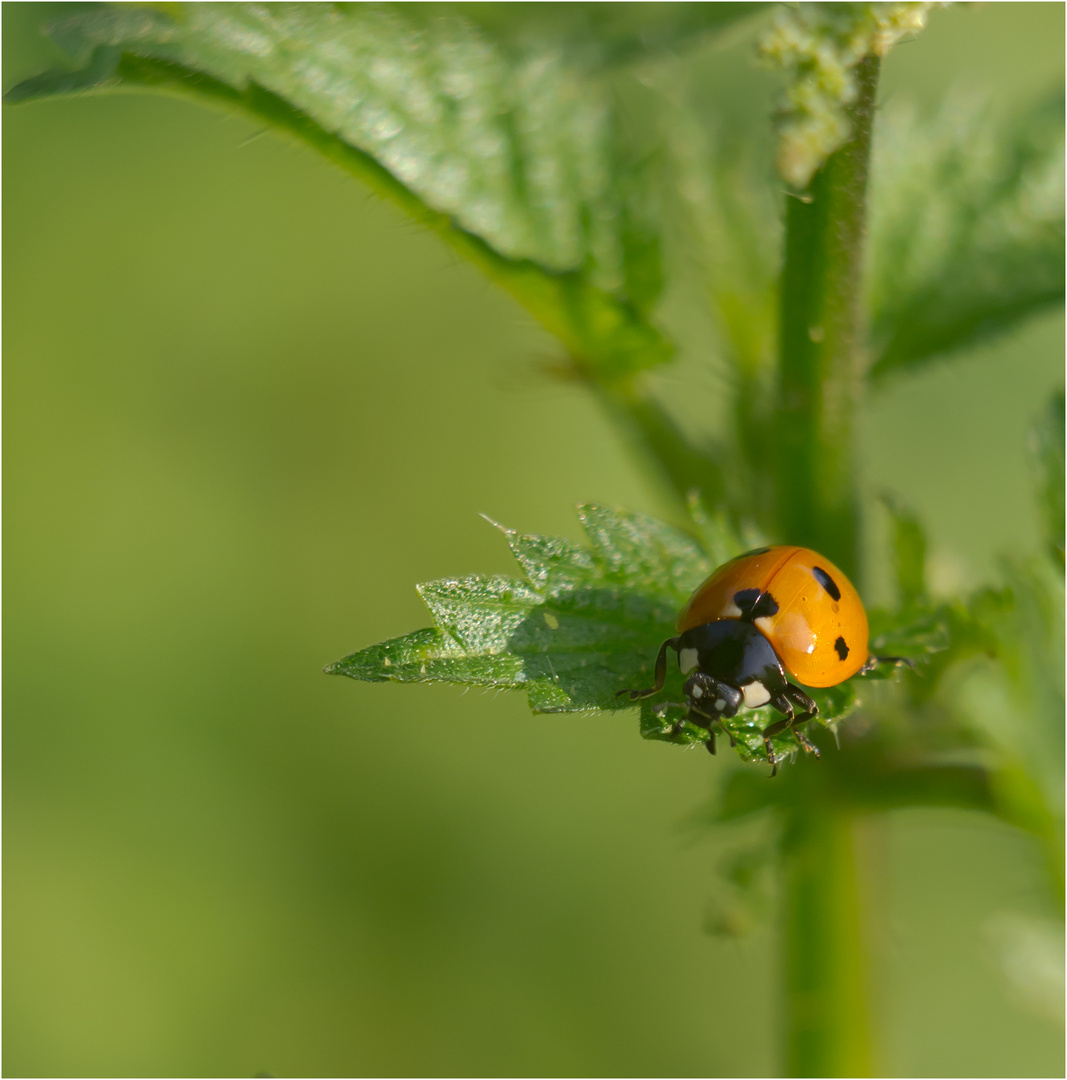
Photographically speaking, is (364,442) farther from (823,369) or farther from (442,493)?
(823,369)

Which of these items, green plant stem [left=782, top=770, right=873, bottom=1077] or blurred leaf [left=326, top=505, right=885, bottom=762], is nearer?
blurred leaf [left=326, top=505, right=885, bottom=762]

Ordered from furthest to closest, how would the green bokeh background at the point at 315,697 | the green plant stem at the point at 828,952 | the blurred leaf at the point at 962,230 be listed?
the green bokeh background at the point at 315,697 < the blurred leaf at the point at 962,230 < the green plant stem at the point at 828,952

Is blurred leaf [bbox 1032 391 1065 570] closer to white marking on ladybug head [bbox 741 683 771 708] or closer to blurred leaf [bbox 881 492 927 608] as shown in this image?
blurred leaf [bbox 881 492 927 608]

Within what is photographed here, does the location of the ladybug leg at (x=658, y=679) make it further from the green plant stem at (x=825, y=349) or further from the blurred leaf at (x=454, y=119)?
the blurred leaf at (x=454, y=119)

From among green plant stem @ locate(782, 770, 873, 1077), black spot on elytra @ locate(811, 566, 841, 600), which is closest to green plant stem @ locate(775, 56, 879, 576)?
black spot on elytra @ locate(811, 566, 841, 600)

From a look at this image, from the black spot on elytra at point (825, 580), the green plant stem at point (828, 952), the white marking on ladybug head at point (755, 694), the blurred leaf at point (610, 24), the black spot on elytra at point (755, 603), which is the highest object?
the blurred leaf at point (610, 24)

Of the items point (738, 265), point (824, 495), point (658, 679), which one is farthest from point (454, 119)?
point (658, 679)

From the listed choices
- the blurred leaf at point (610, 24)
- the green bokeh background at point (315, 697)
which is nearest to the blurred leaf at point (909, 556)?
the blurred leaf at point (610, 24)

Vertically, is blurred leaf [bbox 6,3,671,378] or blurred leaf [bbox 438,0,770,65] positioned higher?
blurred leaf [bbox 438,0,770,65]
